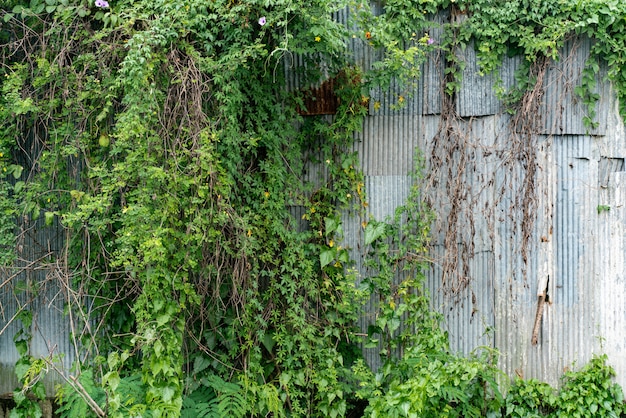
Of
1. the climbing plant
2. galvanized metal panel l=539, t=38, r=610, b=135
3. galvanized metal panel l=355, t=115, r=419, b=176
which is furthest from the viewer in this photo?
galvanized metal panel l=355, t=115, r=419, b=176

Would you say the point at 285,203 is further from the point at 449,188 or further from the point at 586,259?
the point at 586,259

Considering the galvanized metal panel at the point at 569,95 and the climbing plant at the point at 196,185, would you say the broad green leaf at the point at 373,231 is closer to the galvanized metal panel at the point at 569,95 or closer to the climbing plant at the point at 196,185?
the climbing plant at the point at 196,185

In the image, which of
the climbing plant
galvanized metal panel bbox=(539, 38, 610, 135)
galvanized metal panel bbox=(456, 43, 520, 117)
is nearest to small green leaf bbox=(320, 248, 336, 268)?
the climbing plant

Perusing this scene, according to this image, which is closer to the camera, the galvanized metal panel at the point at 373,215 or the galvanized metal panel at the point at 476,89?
the galvanized metal panel at the point at 476,89

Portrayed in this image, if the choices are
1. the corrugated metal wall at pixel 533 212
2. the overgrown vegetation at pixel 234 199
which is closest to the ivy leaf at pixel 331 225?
the overgrown vegetation at pixel 234 199

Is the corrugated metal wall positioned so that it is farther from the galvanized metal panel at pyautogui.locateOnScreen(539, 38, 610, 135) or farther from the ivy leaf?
the ivy leaf

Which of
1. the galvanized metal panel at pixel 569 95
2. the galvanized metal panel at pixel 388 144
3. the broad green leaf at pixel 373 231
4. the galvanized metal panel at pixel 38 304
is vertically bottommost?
the galvanized metal panel at pixel 38 304

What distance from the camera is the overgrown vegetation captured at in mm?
4500

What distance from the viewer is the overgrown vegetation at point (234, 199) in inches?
177

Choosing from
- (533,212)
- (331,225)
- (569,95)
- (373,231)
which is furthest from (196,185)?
(569,95)

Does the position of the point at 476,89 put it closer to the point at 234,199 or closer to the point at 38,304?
the point at 234,199

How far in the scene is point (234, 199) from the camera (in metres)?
4.91

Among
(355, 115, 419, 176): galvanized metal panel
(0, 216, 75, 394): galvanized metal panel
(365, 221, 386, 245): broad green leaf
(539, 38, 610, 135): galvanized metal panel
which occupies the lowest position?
(0, 216, 75, 394): galvanized metal panel

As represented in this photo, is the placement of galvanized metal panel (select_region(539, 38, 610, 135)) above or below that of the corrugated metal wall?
above
